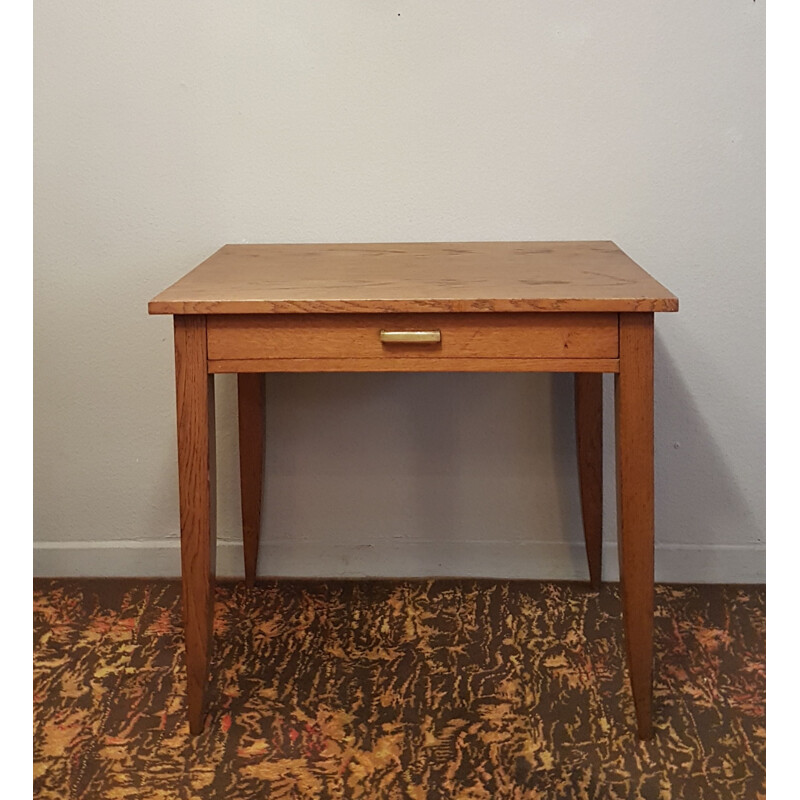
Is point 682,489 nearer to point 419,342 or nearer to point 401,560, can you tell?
point 401,560

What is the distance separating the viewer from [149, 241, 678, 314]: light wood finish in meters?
1.49

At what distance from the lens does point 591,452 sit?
81.4 inches

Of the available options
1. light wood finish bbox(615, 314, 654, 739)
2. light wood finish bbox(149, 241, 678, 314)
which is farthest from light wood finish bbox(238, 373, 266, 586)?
light wood finish bbox(615, 314, 654, 739)

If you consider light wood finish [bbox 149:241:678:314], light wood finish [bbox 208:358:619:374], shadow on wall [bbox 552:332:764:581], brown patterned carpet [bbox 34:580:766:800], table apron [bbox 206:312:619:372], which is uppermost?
light wood finish [bbox 149:241:678:314]

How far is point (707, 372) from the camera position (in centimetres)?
210

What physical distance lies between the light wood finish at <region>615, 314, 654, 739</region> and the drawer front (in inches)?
1.4

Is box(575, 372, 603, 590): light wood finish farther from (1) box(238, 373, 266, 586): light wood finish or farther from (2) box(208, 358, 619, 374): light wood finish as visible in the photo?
(1) box(238, 373, 266, 586): light wood finish

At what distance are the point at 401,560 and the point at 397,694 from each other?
1.61ft

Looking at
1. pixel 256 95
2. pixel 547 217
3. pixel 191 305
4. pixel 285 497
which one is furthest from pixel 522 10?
pixel 285 497

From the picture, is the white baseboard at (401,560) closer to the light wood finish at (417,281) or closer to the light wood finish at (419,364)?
the light wood finish at (417,281)

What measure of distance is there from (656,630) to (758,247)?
764 mm

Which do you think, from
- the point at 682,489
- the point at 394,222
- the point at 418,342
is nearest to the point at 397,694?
the point at 418,342

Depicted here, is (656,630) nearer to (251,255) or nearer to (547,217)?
(547,217)

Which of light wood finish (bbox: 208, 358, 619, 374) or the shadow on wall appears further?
the shadow on wall
